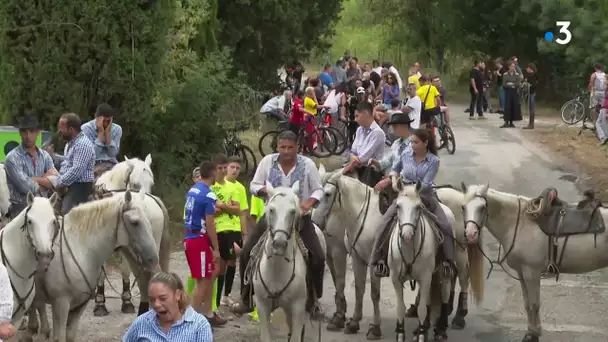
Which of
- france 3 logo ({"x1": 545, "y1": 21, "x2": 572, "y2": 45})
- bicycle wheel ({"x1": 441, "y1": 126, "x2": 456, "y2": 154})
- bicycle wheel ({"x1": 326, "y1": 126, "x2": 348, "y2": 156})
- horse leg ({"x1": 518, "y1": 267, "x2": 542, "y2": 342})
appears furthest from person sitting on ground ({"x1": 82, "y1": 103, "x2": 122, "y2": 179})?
france 3 logo ({"x1": 545, "y1": 21, "x2": 572, "y2": 45})

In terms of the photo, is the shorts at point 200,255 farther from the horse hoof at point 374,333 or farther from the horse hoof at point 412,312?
the horse hoof at point 412,312

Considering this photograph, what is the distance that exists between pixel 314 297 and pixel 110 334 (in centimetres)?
265

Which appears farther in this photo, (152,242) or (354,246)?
(354,246)

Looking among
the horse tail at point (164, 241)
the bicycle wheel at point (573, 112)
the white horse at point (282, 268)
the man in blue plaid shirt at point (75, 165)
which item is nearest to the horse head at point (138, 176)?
the horse tail at point (164, 241)

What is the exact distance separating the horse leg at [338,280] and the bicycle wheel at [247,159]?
932cm

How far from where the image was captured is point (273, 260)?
912 cm

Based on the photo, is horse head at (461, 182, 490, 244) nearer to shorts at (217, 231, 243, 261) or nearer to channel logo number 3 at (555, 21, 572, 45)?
shorts at (217, 231, 243, 261)

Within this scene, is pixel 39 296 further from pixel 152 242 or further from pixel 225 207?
pixel 225 207

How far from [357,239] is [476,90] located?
22909 mm

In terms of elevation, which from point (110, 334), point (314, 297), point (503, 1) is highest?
point (503, 1)

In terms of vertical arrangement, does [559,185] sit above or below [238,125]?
below

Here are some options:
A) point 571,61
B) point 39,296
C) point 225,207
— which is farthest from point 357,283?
point 571,61

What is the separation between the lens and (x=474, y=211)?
10875 millimetres

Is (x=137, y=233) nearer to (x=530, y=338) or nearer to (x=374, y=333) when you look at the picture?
(x=374, y=333)
